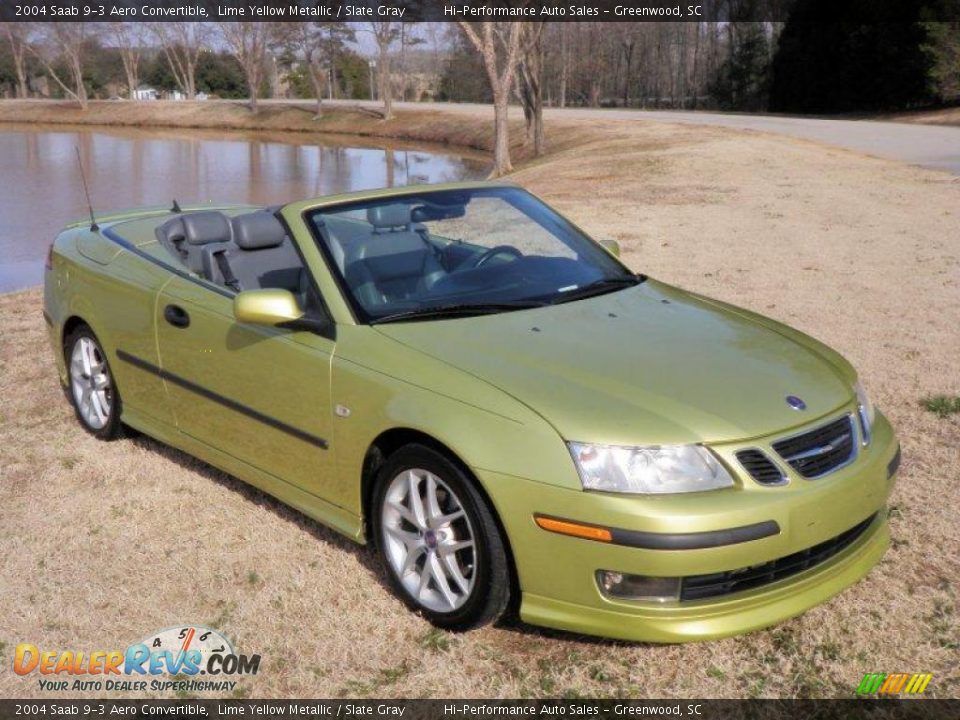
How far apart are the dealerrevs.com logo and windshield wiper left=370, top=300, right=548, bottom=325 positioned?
128 centimetres

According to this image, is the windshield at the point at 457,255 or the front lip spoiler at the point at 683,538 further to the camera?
the windshield at the point at 457,255

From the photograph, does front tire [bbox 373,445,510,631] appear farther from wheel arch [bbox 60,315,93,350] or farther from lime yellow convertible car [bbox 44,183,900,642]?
wheel arch [bbox 60,315,93,350]

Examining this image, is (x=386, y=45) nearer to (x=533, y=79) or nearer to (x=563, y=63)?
(x=563, y=63)

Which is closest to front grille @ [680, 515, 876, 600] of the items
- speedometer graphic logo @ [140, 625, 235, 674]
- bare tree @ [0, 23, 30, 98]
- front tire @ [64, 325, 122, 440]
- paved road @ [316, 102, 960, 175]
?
speedometer graphic logo @ [140, 625, 235, 674]

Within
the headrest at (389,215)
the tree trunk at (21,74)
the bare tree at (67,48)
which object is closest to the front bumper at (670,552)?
the headrest at (389,215)

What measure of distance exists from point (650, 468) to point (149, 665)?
1804mm

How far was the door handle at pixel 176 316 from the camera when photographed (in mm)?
4426

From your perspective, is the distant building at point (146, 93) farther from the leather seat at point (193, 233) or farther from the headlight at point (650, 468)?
the headlight at point (650, 468)

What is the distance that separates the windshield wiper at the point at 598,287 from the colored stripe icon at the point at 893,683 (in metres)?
1.76

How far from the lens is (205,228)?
5074 millimetres

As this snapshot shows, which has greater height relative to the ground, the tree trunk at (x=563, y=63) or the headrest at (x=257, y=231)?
the tree trunk at (x=563, y=63)

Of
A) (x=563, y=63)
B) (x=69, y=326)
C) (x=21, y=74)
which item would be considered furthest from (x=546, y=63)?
(x=69, y=326)

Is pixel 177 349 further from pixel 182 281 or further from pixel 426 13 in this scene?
pixel 426 13

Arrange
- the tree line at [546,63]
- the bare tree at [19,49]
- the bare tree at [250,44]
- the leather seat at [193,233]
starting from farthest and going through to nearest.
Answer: the bare tree at [19,49], the bare tree at [250,44], the tree line at [546,63], the leather seat at [193,233]
